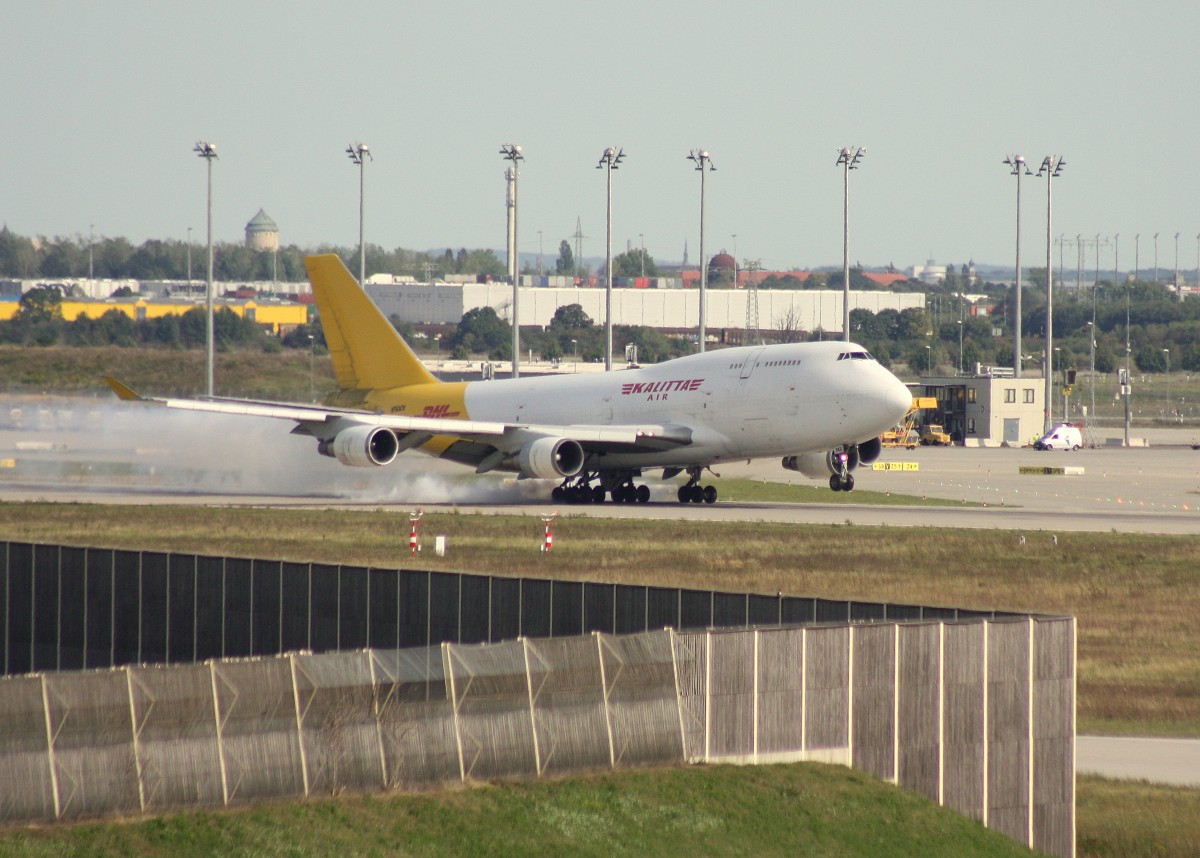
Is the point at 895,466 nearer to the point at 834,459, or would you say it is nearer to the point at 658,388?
the point at 834,459

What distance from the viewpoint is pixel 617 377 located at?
54.5 m

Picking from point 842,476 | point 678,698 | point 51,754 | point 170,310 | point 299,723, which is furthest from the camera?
point 170,310

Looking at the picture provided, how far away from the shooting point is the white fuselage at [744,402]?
4788cm

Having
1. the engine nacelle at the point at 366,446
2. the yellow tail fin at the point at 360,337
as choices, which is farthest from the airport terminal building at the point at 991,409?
the engine nacelle at the point at 366,446

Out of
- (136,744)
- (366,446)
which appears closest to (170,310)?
(366,446)

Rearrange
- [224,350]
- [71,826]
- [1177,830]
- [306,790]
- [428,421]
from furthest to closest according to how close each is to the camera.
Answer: [224,350] < [428,421] < [1177,830] < [306,790] < [71,826]

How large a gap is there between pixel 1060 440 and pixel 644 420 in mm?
53889

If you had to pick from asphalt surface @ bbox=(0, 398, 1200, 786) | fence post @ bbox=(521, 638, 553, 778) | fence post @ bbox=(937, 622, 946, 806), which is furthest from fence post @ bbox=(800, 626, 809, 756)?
asphalt surface @ bbox=(0, 398, 1200, 786)

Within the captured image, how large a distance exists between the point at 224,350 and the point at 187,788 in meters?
128

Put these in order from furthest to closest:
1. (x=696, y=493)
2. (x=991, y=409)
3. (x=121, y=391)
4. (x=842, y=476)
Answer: (x=991, y=409)
(x=696, y=493)
(x=842, y=476)
(x=121, y=391)

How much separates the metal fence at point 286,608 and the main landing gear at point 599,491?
27314 millimetres

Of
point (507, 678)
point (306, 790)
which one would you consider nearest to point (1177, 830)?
point (507, 678)

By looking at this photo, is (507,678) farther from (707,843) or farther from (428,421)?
(428,421)

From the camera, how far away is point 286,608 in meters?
24.4
